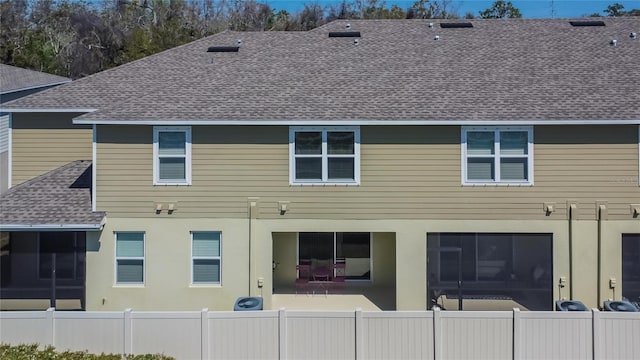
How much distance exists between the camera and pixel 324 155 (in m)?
16.8

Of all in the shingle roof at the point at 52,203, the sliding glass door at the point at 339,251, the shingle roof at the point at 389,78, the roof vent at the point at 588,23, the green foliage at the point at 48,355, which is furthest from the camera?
the roof vent at the point at 588,23

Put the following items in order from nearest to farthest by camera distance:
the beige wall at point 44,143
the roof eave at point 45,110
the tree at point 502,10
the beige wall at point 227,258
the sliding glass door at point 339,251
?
the beige wall at point 227,258
the roof eave at point 45,110
the sliding glass door at point 339,251
the beige wall at point 44,143
the tree at point 502,10

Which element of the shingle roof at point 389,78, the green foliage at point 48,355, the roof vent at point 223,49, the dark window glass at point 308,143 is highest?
the roof vent at point 223,49

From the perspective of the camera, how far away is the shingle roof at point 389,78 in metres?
16.8

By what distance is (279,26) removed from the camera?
59281mm

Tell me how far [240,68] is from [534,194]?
8730 mm

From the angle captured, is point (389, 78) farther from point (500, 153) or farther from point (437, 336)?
point (437, 336)

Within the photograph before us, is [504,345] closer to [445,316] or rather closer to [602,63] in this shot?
[445,316]

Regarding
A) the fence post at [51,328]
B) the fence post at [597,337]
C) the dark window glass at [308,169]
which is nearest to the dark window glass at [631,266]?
the fence post at [597,337]

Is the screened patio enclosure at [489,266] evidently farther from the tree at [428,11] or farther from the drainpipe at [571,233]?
the tree at [428,11]

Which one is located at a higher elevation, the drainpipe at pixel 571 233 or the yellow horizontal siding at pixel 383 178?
the yellow horizontal siding at pixel 383 178

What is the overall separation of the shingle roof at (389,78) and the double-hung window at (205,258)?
2.77 meters

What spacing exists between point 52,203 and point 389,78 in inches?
357

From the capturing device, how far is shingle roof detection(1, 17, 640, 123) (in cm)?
1681
